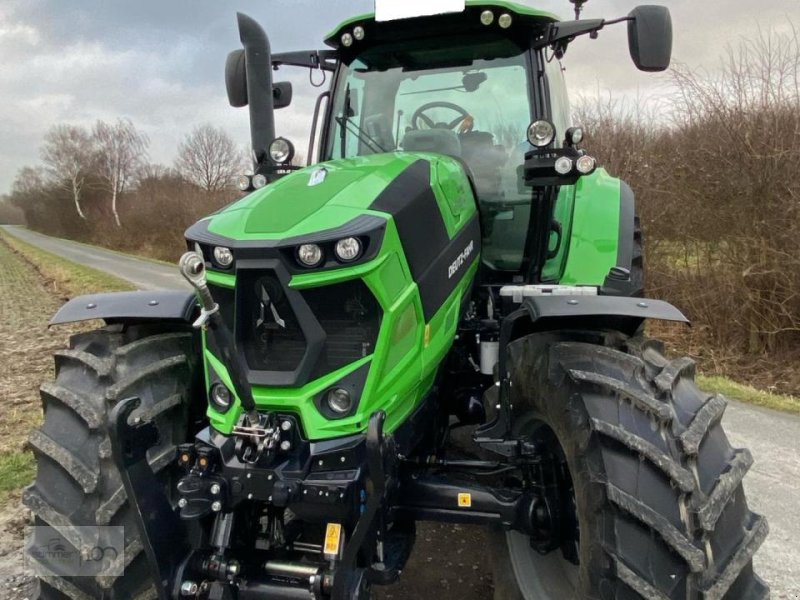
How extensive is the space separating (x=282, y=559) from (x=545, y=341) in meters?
1.24

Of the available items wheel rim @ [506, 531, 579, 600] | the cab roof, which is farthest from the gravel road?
the cab roof

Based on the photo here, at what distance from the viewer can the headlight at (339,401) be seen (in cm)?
217

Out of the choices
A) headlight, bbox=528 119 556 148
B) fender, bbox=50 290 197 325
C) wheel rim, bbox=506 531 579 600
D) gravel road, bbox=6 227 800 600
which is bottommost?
gravel road, bbox=6 227 800 600

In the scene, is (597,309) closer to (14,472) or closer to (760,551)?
(760,551)

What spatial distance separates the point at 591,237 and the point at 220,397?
2338 mm

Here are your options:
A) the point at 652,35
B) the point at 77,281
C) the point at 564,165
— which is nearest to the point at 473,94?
the point at 564,165

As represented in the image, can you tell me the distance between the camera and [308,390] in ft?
7.14

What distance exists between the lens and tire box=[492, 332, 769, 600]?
1.98 m

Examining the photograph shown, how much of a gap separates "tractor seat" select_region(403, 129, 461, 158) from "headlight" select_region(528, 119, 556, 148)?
48cm

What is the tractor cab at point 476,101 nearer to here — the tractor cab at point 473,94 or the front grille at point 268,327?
the tractor cab at point 473,94

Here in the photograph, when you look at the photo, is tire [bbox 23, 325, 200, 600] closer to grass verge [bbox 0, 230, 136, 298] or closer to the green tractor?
the green tractor

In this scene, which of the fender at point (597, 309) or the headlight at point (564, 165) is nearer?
the fender at point (597, 309)

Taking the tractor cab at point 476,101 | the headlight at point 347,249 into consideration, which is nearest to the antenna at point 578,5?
the tractor cab at point 476,101

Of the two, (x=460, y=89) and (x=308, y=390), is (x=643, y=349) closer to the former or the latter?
(x=308, y=390)
